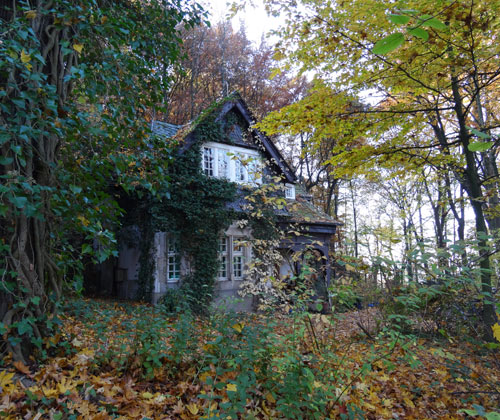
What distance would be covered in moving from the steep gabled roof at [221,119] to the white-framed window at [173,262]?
3.03 m

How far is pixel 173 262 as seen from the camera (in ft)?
36.0

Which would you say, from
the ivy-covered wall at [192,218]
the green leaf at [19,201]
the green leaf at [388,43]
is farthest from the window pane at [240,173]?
the green leaf at [388,43]

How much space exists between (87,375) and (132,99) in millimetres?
3347

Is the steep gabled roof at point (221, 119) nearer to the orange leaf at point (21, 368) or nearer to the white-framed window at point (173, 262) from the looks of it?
the white-framed window at point (173, 262)

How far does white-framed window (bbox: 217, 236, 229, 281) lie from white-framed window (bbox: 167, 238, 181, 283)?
1.44m

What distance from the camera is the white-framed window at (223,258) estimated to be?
11671mm

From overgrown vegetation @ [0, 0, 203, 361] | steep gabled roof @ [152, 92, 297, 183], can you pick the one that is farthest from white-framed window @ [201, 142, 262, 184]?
overgrown vegetation @ [0, 0, 203, 361]

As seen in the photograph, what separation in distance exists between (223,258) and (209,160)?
11.2 ft

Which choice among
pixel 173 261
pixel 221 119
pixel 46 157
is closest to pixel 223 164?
pixel 221 119

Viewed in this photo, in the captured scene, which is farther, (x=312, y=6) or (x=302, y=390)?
(x=312, y=6)

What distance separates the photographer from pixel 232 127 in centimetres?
1245

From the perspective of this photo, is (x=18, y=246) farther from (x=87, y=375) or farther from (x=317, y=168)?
(x=317, y=168)

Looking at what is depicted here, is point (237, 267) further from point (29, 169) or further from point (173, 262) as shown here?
point (29, 169)

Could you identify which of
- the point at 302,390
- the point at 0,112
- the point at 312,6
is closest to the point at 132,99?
the point at 0,112
